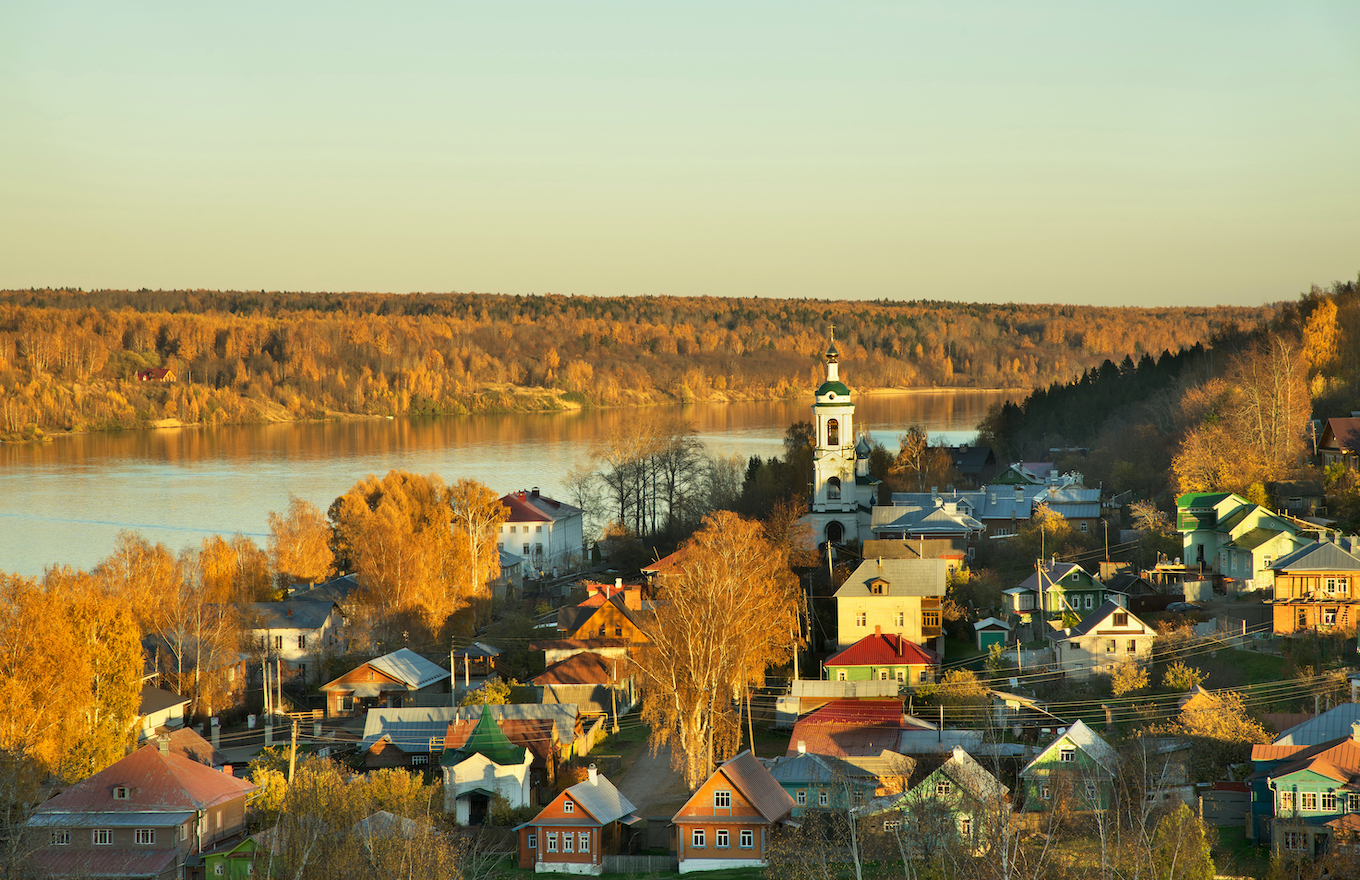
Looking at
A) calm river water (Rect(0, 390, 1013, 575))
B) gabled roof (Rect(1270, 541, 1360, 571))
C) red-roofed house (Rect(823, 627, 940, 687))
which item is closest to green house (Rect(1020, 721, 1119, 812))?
red-roofed house (Rect(823, 627, 940, 687))

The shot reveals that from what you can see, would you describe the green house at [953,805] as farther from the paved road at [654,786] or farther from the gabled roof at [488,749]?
the gabled roof at [488,749]

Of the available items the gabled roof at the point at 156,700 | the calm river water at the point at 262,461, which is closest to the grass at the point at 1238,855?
the gabled roof at the point at 156,700

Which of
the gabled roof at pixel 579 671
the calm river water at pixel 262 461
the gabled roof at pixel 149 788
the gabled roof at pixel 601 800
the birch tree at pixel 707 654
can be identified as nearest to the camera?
the gabled roof at pixel 601 800

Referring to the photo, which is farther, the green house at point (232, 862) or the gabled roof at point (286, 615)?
the gabled roof at point (286, 615)

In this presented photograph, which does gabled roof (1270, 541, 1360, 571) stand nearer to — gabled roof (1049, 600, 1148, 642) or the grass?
gabled roof (1049, 600, 1148, 642)

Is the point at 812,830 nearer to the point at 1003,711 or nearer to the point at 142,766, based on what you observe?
the point at 1003,711

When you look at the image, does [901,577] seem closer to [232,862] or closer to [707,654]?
[707,654]
